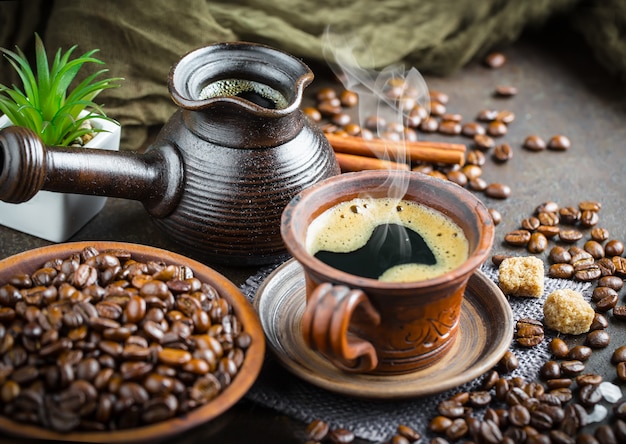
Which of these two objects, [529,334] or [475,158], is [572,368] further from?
[475,158]

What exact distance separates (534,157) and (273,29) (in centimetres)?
92

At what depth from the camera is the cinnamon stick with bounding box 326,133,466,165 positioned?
2402 millimetres

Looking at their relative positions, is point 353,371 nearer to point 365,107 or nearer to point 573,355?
point 573,355

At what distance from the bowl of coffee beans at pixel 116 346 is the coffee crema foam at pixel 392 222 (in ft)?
0.72

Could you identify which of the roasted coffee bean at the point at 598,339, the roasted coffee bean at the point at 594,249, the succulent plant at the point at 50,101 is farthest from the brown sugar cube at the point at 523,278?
the succulent plant at the point at 50,101

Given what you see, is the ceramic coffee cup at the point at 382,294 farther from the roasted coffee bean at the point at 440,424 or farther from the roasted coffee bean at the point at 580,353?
the roasted coffee bean at the point at 580,353

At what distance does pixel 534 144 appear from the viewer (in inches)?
103

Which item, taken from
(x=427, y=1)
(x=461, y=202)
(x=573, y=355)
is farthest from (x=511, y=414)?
(x=427, y=1)

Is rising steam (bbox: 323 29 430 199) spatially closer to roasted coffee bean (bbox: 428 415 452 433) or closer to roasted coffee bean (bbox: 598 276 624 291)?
roasted coffee bean (bbox: 598 276 624 291)

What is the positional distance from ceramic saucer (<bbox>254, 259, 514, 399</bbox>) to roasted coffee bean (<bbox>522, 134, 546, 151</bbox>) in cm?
90

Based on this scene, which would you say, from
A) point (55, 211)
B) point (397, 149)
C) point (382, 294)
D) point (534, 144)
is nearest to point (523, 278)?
point (382, 294)

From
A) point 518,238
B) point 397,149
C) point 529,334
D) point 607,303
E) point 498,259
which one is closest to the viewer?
point 529,334

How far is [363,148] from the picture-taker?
7.90 feet

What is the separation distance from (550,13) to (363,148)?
1.15 m
